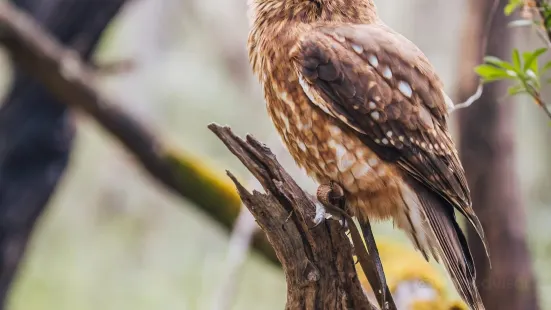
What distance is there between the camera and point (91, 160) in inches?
212

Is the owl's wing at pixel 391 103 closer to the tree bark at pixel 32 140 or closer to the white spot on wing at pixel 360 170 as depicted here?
the white spot on wing at pixel 360 170

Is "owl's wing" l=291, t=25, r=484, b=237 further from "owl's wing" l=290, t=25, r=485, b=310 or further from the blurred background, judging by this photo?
the blurred background

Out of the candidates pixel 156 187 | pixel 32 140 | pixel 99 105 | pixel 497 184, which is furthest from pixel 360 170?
pixel 156 187

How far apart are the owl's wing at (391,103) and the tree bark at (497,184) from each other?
95cm

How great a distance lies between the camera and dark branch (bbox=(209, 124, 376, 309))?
1.58m

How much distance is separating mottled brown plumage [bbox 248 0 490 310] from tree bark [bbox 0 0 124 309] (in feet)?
6.16

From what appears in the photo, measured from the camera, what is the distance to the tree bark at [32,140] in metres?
3.46

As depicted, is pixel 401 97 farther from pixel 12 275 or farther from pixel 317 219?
pixel 12 275

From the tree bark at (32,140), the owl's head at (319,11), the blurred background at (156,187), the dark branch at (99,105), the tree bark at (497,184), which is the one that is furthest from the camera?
the blurred background at (156,187)

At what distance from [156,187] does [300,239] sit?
309cm

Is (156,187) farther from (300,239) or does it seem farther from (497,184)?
(300,239)

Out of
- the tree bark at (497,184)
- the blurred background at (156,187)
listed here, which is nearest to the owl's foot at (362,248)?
the tree bark at (497,184)

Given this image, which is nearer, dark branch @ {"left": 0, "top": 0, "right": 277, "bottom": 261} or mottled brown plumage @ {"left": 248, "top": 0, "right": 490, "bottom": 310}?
mottled brown plumage @ {"left": 248, "top": 0, "right": 490, "bottom": 310}

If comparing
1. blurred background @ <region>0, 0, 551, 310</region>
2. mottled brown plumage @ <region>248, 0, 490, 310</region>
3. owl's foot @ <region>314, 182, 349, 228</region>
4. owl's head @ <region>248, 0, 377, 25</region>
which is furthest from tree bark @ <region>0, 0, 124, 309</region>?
owl's foot @ <region>314, 182, 349, 228</region>
